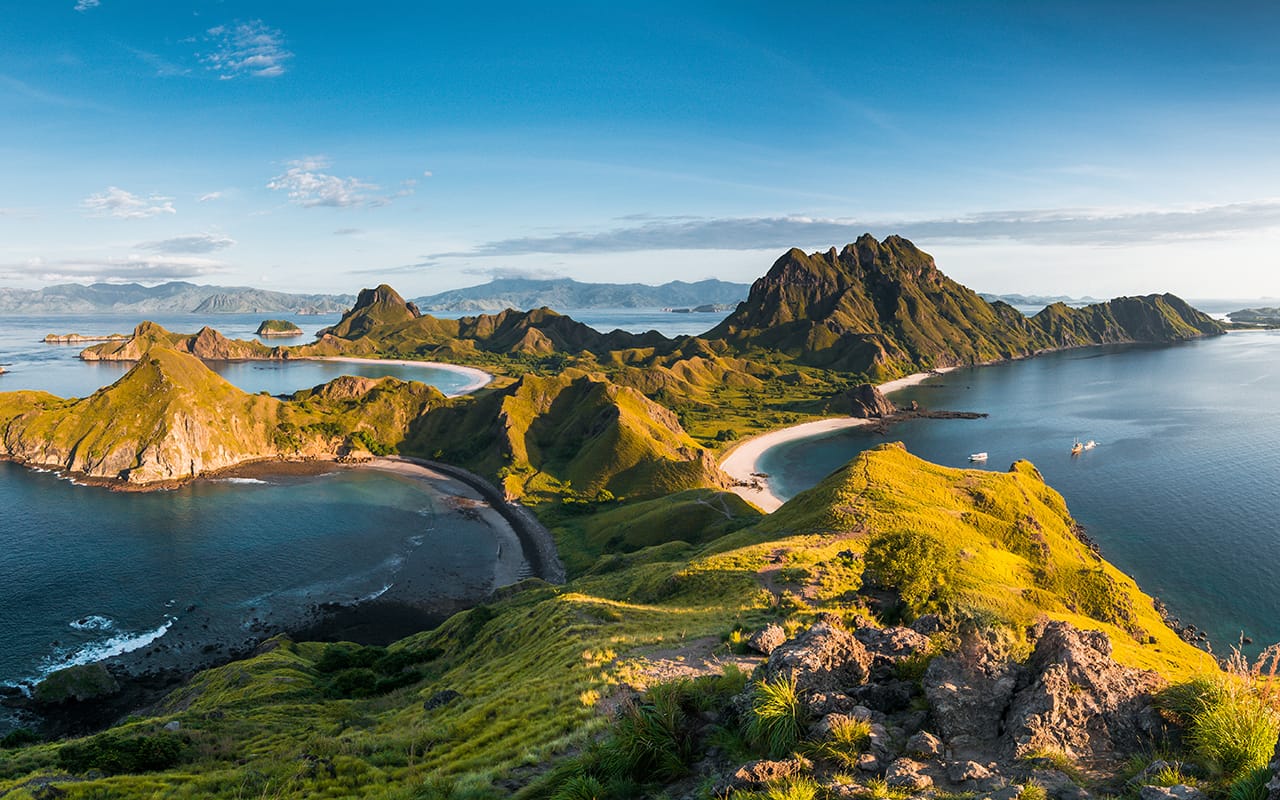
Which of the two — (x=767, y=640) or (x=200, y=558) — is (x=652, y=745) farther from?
(x=200, y=558)

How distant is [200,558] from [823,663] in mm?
124921

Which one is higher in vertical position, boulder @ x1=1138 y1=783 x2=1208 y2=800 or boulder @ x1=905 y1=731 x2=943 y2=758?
boulder @ x1=1138 y1=783 x2=1208 y2=800

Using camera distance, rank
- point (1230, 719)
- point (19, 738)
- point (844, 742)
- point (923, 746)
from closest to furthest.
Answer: point (1230, 719) < point (923, 746) < point (844, 742) < point (19, 738)

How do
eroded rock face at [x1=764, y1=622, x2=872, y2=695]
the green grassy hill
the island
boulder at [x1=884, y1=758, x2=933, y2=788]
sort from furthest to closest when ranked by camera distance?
1. the green grassy hill
2. eroded rock face at [x1=764, y1=622, x2=872, y2=695]
3. the island
4. boulder at [x1=884, y1=758, x2=933, y2=788]

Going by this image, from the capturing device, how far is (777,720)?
14.8 meters

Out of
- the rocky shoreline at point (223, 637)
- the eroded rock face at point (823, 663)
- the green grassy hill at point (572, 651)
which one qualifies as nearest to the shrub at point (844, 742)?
the eroded rock face at point (823, 663)

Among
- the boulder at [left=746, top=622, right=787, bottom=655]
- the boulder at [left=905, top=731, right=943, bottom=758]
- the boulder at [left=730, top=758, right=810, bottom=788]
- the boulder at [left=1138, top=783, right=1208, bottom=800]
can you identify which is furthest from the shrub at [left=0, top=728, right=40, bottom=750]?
the boulder at [left=1138, top=783, right=1208, bottom=800]

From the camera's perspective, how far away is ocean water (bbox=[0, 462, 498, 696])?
277 feet

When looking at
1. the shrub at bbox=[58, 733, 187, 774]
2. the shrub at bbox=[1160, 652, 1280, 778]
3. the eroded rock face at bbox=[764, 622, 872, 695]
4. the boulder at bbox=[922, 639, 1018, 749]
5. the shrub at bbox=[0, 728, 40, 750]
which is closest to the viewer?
the shrub at bbox=[1160, 652, 1280, 778]

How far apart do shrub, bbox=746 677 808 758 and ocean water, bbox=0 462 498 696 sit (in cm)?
9016

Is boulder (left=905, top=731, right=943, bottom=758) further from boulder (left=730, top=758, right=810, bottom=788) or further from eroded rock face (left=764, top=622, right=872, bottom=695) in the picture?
boulder (left=730, top=758, right=810, bottom=788)

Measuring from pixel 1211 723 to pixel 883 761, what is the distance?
21.2ft

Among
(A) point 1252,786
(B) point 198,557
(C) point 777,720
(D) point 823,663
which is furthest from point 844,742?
(B) point 198,557

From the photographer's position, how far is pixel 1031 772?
12734 millimetres
